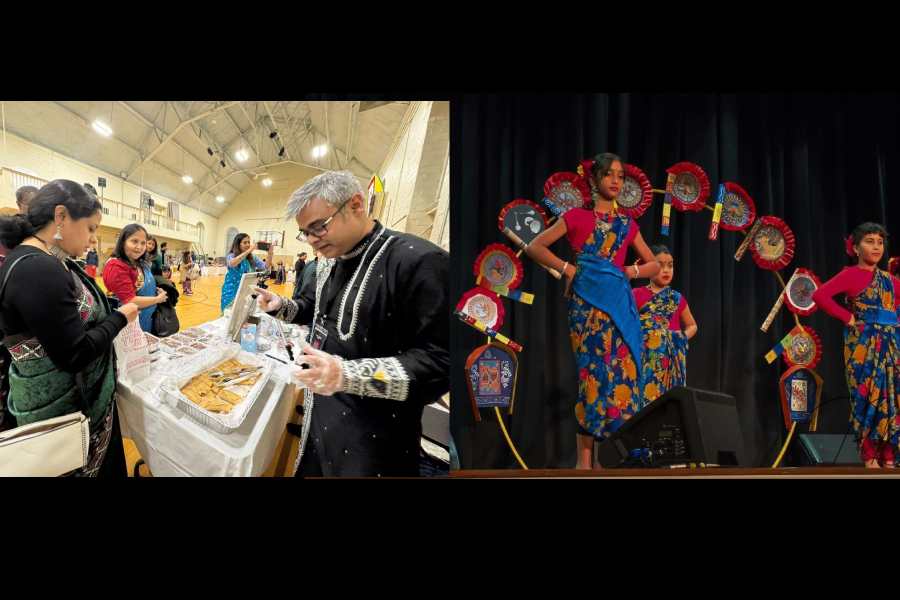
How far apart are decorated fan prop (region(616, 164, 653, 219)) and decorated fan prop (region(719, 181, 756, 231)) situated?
368 mm

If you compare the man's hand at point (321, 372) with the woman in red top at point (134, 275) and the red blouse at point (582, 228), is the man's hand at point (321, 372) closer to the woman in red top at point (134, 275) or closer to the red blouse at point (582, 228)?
the woman in red top at point (134, 275)

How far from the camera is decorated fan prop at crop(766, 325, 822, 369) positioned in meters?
1.82

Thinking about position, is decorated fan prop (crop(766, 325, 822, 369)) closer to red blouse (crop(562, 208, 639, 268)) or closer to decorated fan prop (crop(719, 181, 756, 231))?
decorated fan prop (crop(719, 181, 756, 231))

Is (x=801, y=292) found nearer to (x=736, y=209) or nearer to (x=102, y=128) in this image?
(x=736, y=209)

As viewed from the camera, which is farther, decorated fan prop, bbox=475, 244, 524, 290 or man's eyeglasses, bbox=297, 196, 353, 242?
decorated fan prop, bbox=475, 244, 524, 290

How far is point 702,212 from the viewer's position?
1783 millimetres

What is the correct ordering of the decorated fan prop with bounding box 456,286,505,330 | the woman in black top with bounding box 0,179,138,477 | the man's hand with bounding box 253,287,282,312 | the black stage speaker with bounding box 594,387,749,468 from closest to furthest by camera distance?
the woman in black top with bounding box 0,179,138,477
the man's hand with bounding box 253,287,282,312
the black stage speaker with bounding box 594,387,749,468
the decorated fan prop with bounding box 456,286,505,330

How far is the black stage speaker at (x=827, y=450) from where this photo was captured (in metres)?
1.81

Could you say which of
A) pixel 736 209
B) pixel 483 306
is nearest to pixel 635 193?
pixel 736 209

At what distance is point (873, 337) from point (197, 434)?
2.85 metres

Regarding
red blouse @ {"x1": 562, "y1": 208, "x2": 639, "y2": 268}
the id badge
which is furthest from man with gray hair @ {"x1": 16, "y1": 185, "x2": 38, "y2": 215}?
red blouse @ {"x1": 562, "y1": 208, "x2": 639, "y2": 268}
